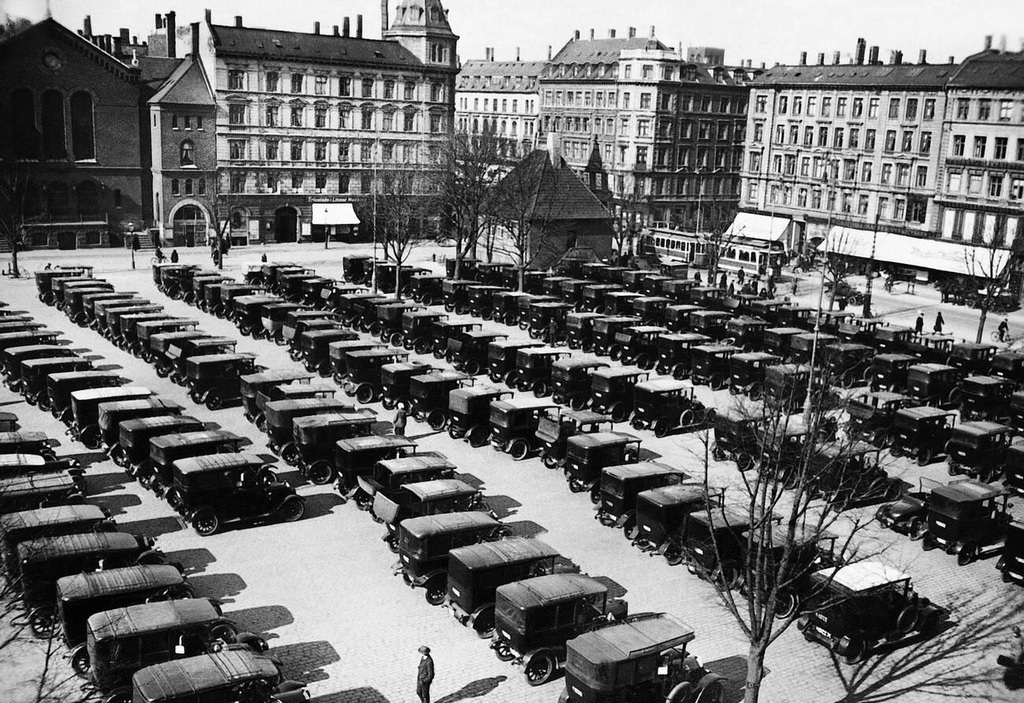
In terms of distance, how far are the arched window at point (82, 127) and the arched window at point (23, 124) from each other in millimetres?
3088

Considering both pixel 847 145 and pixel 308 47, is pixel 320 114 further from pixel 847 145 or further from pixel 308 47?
pixel 847 145

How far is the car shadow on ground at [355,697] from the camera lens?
17875mm

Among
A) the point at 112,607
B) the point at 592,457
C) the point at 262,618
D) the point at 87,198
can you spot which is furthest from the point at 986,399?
the point at 87,198

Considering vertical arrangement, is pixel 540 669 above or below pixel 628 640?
below

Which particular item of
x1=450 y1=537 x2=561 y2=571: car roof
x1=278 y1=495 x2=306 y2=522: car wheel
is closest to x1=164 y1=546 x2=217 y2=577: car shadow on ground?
x1=278 y1=495 x2=306 y2=522: car wheel

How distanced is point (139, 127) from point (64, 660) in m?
67.4

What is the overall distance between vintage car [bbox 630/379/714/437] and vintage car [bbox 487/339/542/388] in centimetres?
614

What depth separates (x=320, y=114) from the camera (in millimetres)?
83062

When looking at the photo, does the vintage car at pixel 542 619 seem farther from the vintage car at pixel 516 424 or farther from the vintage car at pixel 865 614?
the vintage car at pixel 516 424

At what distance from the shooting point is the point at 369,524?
2584cm

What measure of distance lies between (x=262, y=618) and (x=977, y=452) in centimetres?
2342

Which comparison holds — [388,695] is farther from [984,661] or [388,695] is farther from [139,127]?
[139,127]

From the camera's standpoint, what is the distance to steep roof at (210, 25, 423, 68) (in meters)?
78.7

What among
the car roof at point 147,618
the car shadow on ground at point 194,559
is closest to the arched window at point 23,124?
the car shadow on ground at point 194,559
